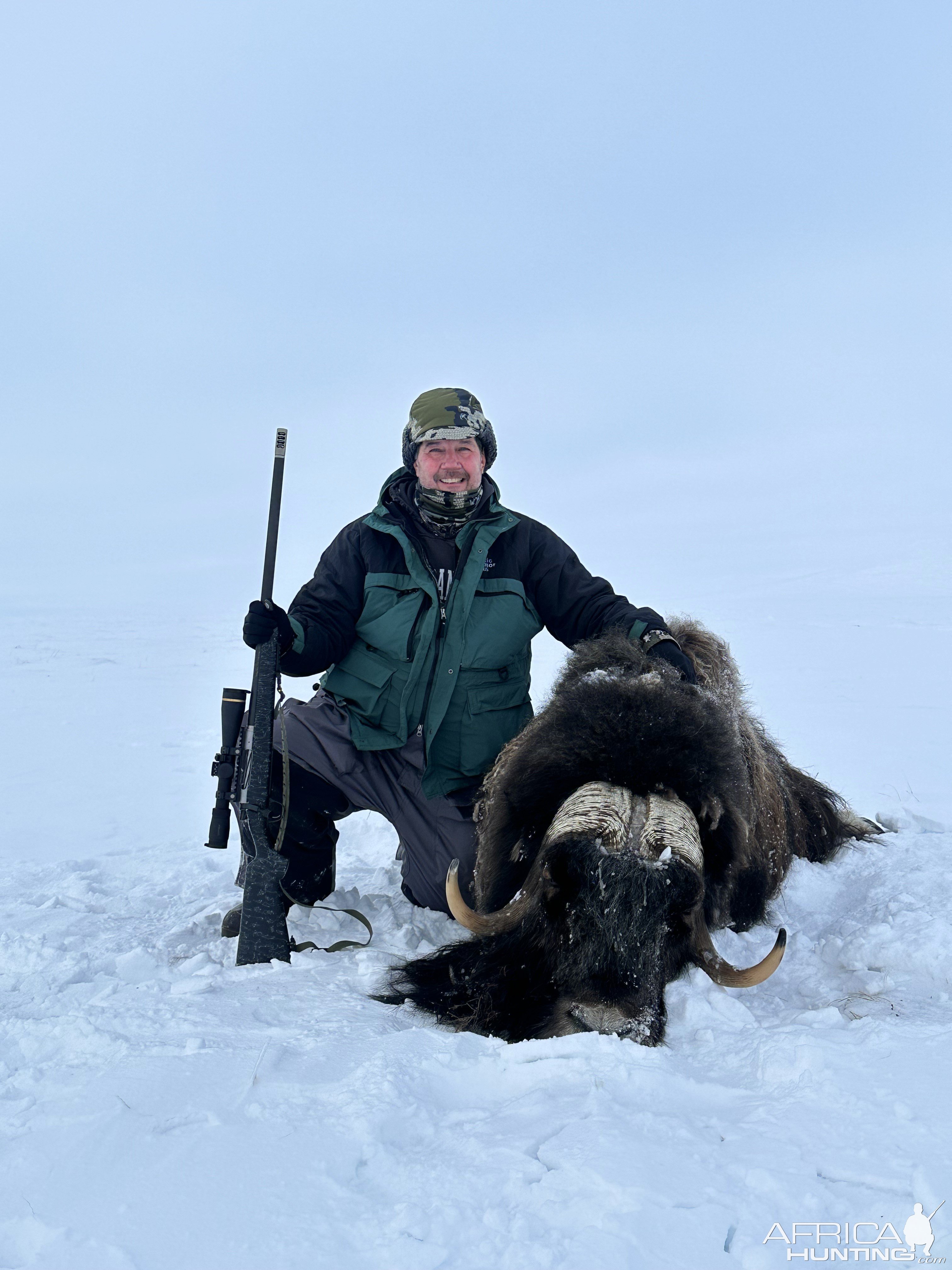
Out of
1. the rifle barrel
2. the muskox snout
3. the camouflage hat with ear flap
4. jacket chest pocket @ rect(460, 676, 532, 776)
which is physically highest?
the camouflage hat with ear flap

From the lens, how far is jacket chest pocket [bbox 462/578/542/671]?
310 cm

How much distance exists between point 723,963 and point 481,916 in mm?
615

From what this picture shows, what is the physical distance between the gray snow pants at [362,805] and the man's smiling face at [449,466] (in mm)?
885

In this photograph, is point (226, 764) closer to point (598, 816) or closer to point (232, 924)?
point (232, 924)

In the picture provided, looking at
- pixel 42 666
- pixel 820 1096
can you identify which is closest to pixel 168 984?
pixel 820 1096

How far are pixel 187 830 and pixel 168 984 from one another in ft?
7.15

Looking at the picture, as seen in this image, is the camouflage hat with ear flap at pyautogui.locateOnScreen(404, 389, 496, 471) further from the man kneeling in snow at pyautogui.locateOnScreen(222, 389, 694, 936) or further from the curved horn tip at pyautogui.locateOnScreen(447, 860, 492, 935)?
the curved horn tip at pyautogui.locateOnScreen(447, 860, 492, 935)

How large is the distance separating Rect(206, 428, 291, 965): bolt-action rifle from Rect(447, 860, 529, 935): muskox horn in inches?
22.1

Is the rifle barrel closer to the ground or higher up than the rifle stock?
higher up

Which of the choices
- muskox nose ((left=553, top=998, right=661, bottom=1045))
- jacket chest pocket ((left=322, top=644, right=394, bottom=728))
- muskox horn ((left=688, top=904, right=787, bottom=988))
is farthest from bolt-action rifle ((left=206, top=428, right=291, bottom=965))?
muskox horn ((left=688, top=904, right=787, bottom=988))

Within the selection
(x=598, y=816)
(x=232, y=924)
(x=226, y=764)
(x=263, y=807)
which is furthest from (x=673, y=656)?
(x=232, y=924)

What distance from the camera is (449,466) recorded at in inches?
127

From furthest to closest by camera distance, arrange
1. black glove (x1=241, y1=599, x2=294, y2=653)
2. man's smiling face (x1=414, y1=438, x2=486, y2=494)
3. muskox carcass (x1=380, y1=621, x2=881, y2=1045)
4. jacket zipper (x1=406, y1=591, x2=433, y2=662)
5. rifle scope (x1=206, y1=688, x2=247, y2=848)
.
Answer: man's smiling face (x1=414, y1=438, x2=486, y2=494) → jacket zipper (x1=406, y1=591, x2=433, y2=662) → rifle scope (x1=206, y1=688, x2=247, y2=848) → black glove (x1=241, y1=599, x2=294, y2=653) → muskox carcass (x1=380, y1=621, x2=881, y2=1045)

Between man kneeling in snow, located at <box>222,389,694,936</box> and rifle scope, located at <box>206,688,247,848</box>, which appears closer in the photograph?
rifle scope, located at <box>206,688,247,848</box>
